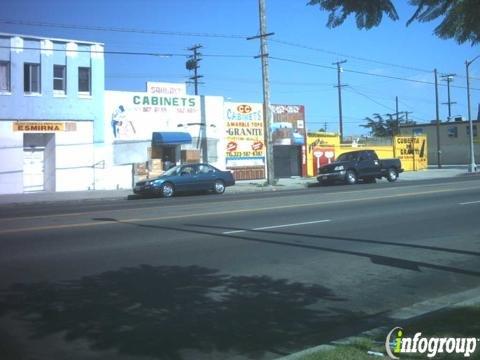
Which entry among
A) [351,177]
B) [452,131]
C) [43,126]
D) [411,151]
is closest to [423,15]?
[43,126]

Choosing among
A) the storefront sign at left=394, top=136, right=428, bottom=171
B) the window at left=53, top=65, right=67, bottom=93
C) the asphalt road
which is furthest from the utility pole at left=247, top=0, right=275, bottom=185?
the storefront sign at left=394, top=136, right=428, bottom=171

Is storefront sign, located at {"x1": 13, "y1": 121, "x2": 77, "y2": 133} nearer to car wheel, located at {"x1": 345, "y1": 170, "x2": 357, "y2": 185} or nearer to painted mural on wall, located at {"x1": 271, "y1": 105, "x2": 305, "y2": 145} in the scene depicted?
painted mural on wall, located at {"x1": 271, "y1": 105, "x2": 305, "y2": 145}

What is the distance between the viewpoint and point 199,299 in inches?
282

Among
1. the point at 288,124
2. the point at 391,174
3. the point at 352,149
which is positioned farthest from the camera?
the point at 352,149

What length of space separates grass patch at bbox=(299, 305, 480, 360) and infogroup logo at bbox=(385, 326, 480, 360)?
0.15ft

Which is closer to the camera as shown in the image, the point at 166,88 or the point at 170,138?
the point at 170,138

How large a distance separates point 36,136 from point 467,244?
23.8 meters

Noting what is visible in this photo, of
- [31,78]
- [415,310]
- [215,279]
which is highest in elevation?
[31,78]

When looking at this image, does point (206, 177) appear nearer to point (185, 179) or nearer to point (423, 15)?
point (185, 179)

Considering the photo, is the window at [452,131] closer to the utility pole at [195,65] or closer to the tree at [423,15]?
the utility pole at [195,65]

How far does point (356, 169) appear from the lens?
Result: 32.3 m

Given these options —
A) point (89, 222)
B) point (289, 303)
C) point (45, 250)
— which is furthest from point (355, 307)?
point (89, 222)

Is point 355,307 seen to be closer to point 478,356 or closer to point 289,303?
point 289,303

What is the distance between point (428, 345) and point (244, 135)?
32956 mm
